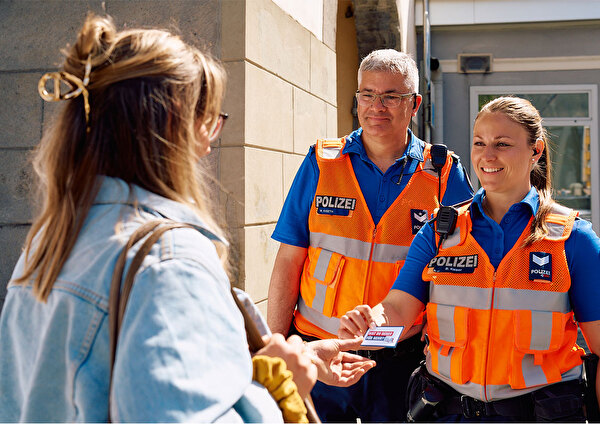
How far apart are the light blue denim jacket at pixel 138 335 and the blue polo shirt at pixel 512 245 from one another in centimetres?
141

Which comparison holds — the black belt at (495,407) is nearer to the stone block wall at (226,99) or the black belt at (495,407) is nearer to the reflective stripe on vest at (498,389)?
the reflective stripe on vest at (498,389)

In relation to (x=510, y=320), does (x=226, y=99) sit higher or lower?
higher

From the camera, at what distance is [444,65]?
11539 millimetres

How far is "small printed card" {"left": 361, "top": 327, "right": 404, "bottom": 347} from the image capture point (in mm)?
2166

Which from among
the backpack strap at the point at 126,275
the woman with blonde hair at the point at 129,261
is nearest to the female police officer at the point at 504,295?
the woman with blonde hair at the point at 129,261

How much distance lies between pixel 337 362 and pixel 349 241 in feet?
2.83

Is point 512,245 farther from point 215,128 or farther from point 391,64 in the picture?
point 215,128

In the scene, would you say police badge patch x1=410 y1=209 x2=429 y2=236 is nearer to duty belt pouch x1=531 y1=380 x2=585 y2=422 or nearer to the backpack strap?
duty belt pouch x1=531 y1=380 x2=585 y2=422

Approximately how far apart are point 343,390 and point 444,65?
382 inches

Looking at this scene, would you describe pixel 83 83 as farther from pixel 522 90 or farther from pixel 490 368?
pixel 522 90

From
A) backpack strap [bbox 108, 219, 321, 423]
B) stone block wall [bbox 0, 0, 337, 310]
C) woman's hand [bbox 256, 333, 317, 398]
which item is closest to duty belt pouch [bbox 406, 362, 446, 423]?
woman's hand [bbox 256, 333, 317, 398]

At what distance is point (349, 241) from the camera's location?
9.38ft

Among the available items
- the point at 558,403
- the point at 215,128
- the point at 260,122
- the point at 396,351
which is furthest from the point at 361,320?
the point at 260,122

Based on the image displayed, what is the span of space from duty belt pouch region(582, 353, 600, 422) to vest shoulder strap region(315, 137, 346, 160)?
140 cm
